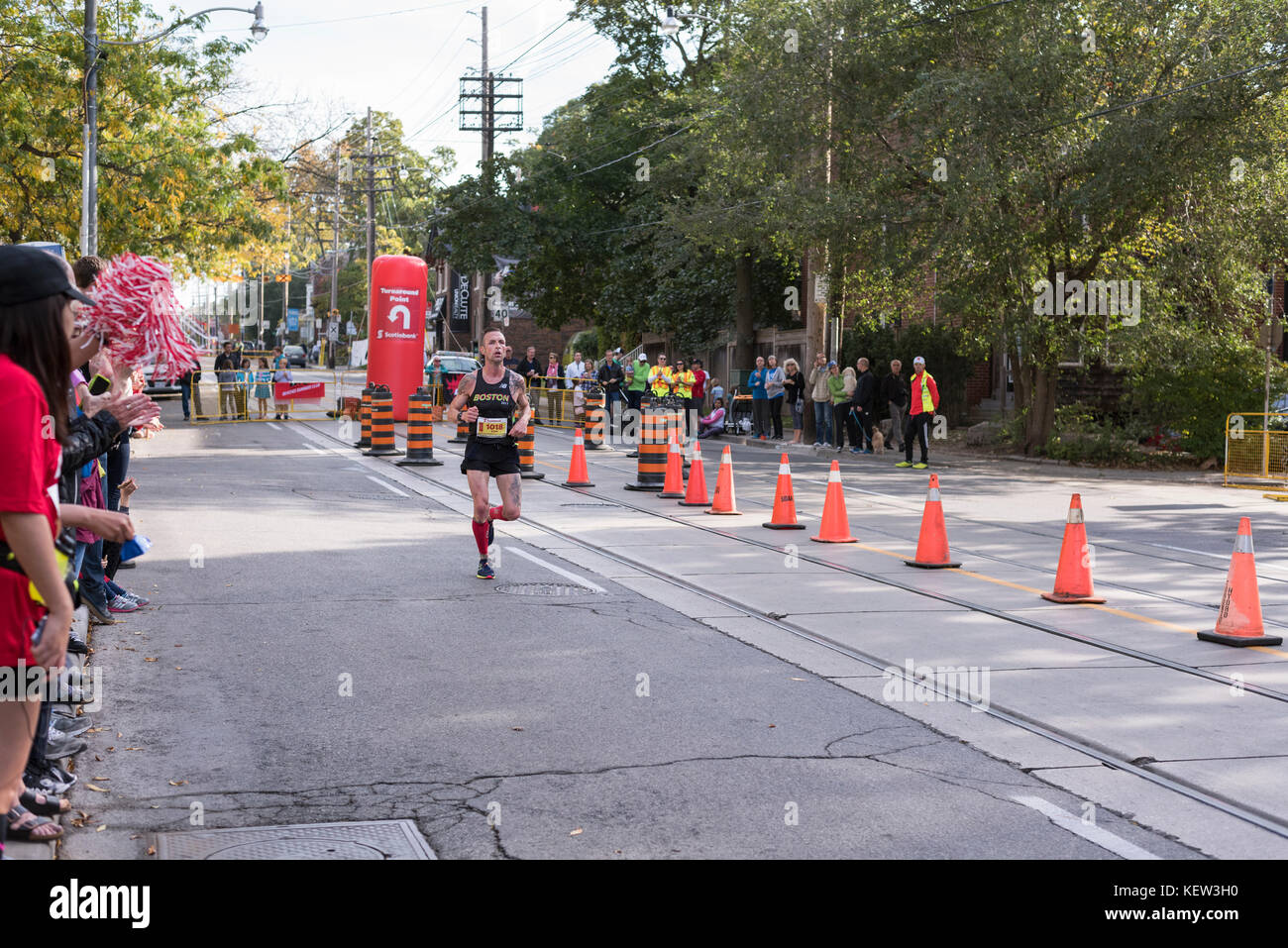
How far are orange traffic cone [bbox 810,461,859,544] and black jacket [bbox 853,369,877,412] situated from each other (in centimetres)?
1247

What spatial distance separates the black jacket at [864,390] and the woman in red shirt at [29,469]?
74.0 ft

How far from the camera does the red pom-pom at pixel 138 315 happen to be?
5.59 meters

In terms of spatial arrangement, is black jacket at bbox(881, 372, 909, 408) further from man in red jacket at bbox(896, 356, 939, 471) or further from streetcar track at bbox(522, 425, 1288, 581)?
streetcar track at bbox(522, 425, 1288, 581)

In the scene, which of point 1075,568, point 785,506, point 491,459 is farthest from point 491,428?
point 1075,568

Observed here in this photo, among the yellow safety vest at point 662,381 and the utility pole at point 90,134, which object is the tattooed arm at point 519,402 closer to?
the yellow safety vest at point 662,381

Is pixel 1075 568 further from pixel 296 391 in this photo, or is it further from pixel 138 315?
pixel 296 391

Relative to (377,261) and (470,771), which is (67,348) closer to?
(470,771)

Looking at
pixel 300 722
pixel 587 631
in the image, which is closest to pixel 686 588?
pixel 587 631

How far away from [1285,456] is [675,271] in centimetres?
2426

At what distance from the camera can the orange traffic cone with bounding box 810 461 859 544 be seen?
520 inches

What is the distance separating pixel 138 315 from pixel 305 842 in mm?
2321

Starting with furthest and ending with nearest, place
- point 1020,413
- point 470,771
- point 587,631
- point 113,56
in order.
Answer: point 113,56 → point 1020,413 → point 587,631 → point 470,771

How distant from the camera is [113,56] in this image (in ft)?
95.5

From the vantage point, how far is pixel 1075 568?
1008 cm
